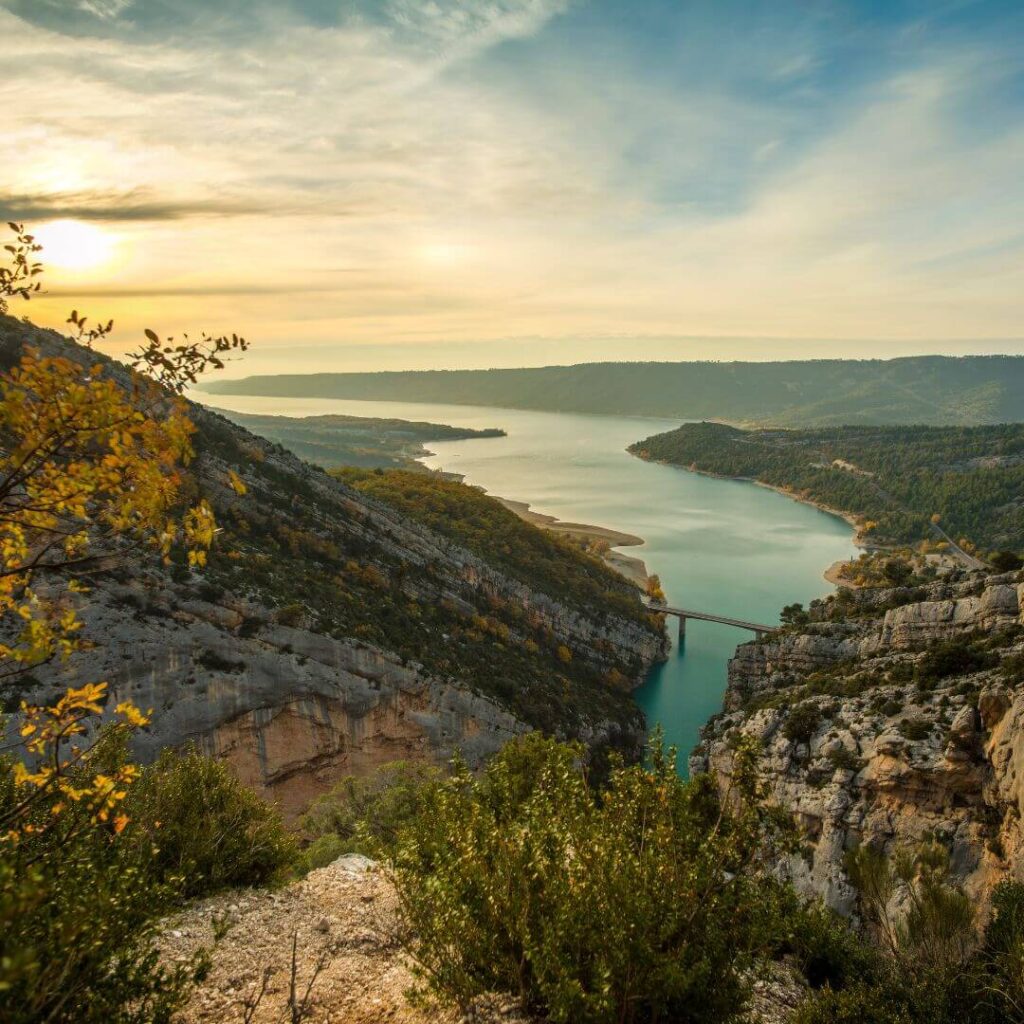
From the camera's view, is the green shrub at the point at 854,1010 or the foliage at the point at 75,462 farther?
the green shrub at the point at 854,1010

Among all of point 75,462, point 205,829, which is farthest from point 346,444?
point 75,462

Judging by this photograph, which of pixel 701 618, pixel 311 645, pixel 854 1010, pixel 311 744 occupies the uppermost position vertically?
pixel 854 1010

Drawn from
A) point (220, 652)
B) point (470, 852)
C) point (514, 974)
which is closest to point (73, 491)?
point (470, 852)

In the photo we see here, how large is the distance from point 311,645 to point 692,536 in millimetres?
69371

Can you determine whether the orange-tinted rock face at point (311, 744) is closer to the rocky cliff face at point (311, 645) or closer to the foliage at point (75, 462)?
the rocky cliff face at point (311, 645)

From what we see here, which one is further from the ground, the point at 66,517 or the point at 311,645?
the point at 66,517

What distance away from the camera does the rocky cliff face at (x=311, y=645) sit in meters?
22.9

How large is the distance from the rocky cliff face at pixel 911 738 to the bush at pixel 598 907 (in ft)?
15.5

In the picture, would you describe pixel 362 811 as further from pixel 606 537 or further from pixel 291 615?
pixel 606 537

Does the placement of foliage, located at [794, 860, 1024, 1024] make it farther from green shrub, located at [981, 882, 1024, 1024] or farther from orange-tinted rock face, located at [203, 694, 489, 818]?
orange-tinted rock face, located at [203, 694, 489, 818]

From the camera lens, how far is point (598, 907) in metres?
5.25

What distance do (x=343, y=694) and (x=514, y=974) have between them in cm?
2218

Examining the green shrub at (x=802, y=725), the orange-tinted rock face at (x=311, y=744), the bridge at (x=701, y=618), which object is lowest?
the bridge at (x=701, y=618)

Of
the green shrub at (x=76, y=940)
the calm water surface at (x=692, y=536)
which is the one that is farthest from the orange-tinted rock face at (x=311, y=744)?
the green shrub at (x=76, y=940)
